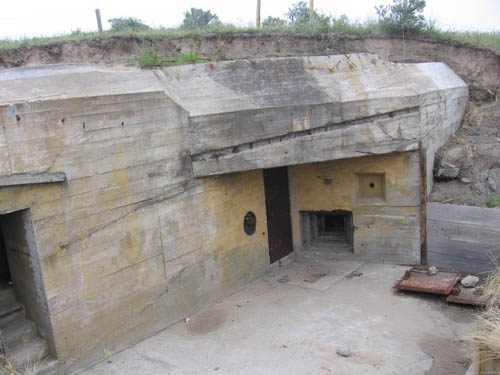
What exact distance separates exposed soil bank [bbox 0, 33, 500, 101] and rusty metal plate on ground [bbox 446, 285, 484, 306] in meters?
5.08

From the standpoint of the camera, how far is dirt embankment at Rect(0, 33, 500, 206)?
718 cm

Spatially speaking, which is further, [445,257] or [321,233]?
[321,233]

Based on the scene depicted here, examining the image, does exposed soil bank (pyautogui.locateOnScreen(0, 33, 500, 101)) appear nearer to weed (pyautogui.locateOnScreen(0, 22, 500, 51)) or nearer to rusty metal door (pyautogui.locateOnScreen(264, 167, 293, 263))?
weed (pyautogui.locateOnScreen(0, 22, 500, 51))

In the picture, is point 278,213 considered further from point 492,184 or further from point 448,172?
point 492,184

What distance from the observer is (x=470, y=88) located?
31.1 feet

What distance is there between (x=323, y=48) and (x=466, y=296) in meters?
5.89

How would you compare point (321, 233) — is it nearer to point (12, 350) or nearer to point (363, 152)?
point (363, 152)

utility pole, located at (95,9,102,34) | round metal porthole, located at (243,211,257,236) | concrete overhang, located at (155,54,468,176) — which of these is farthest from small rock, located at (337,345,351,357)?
utility pole, located at (95,9,102,34)

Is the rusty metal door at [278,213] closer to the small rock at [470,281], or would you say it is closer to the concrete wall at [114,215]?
the concrete wall at [114,215]

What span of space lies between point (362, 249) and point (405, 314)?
6.04ft

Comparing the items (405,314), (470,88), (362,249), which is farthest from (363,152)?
(470,88)

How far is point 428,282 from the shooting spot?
20.2ft

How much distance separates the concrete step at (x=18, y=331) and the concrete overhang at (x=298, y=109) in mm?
2510

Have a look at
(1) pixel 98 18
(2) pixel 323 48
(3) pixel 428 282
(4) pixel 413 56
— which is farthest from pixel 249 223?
(1) pixel 98 18
